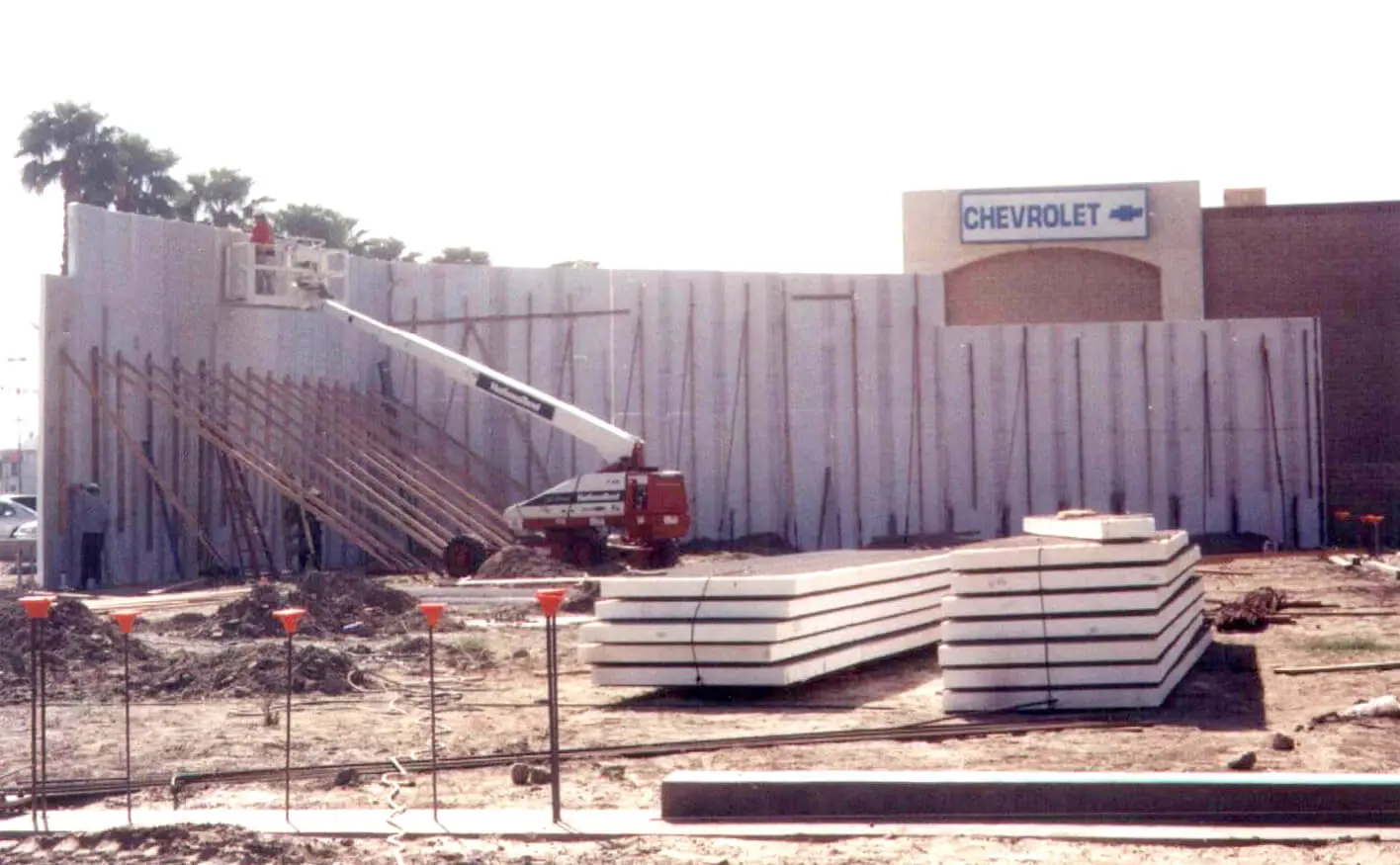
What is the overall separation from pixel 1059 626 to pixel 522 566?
13.6 m

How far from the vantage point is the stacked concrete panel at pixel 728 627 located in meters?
12.6

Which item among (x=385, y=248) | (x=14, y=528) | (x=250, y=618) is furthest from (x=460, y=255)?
(x=250, y=618)

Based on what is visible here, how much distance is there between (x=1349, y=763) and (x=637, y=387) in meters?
24.2

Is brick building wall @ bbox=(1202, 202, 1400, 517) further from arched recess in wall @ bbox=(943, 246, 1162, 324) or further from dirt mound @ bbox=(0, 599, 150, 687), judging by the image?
dirt mound @ bbox=(0, 599, 150, 687)

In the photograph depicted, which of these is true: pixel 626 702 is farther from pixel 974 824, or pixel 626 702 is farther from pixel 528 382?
pixel 528 382

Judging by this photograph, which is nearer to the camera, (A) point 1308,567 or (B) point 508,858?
(B) point 508,858

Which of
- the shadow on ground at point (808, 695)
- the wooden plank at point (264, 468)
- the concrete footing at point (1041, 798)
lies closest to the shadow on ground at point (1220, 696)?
the shadow on ground at point (808, 695)

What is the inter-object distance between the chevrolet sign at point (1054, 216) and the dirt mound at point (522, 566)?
789 inches

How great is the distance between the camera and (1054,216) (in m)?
41.2

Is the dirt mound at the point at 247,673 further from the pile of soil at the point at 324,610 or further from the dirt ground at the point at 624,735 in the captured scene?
the pile of soil at the point at 324,610

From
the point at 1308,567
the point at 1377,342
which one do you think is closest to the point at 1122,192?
the point at 1377,342

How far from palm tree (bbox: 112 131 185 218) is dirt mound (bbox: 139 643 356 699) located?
31488mm

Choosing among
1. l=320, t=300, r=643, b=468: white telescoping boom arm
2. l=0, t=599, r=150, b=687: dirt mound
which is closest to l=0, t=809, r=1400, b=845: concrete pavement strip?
l=0, t=599, r=150, b=687: dirt mound

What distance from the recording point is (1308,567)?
25500 mm
